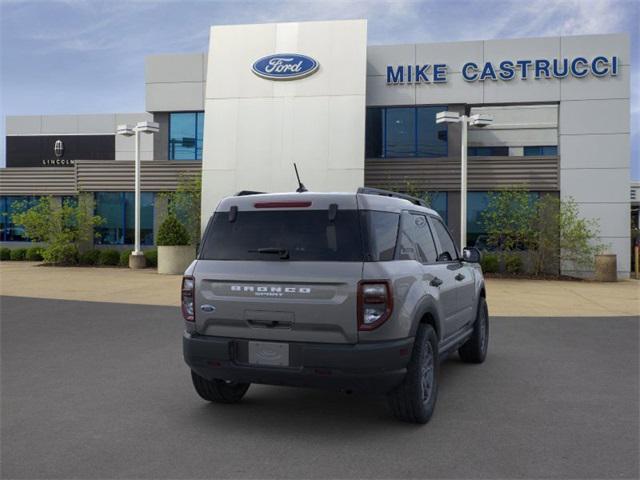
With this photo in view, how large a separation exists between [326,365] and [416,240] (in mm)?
1627

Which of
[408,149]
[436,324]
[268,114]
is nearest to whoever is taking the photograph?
[436,324]

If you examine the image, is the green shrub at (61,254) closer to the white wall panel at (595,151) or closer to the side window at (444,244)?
the white wall panel at (595,151)

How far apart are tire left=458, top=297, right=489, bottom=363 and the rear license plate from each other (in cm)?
332

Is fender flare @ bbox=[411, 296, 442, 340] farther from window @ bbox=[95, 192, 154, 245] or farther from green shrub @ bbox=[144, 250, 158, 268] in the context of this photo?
window @ bbox=[95, 192, 154, 245]

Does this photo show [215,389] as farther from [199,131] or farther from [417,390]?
[199,131]

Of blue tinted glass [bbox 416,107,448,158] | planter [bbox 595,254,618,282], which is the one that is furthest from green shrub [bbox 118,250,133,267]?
planter [bbox 595,254,618,282]

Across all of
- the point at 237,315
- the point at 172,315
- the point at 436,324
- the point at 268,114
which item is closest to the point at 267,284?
the point at 237,315

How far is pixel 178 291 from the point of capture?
Answer: 15.2 m

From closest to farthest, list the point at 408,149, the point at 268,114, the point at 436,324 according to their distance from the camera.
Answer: the point at 436,324
the point at 268,114
the point at 408,149

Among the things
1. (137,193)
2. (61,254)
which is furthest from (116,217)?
(137,193)

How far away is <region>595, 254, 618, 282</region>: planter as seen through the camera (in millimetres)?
20062

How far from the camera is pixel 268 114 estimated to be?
22328 mm

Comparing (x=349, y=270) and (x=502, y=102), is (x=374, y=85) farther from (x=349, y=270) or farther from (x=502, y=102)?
(x=349, y=270)

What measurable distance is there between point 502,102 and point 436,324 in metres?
19.4
